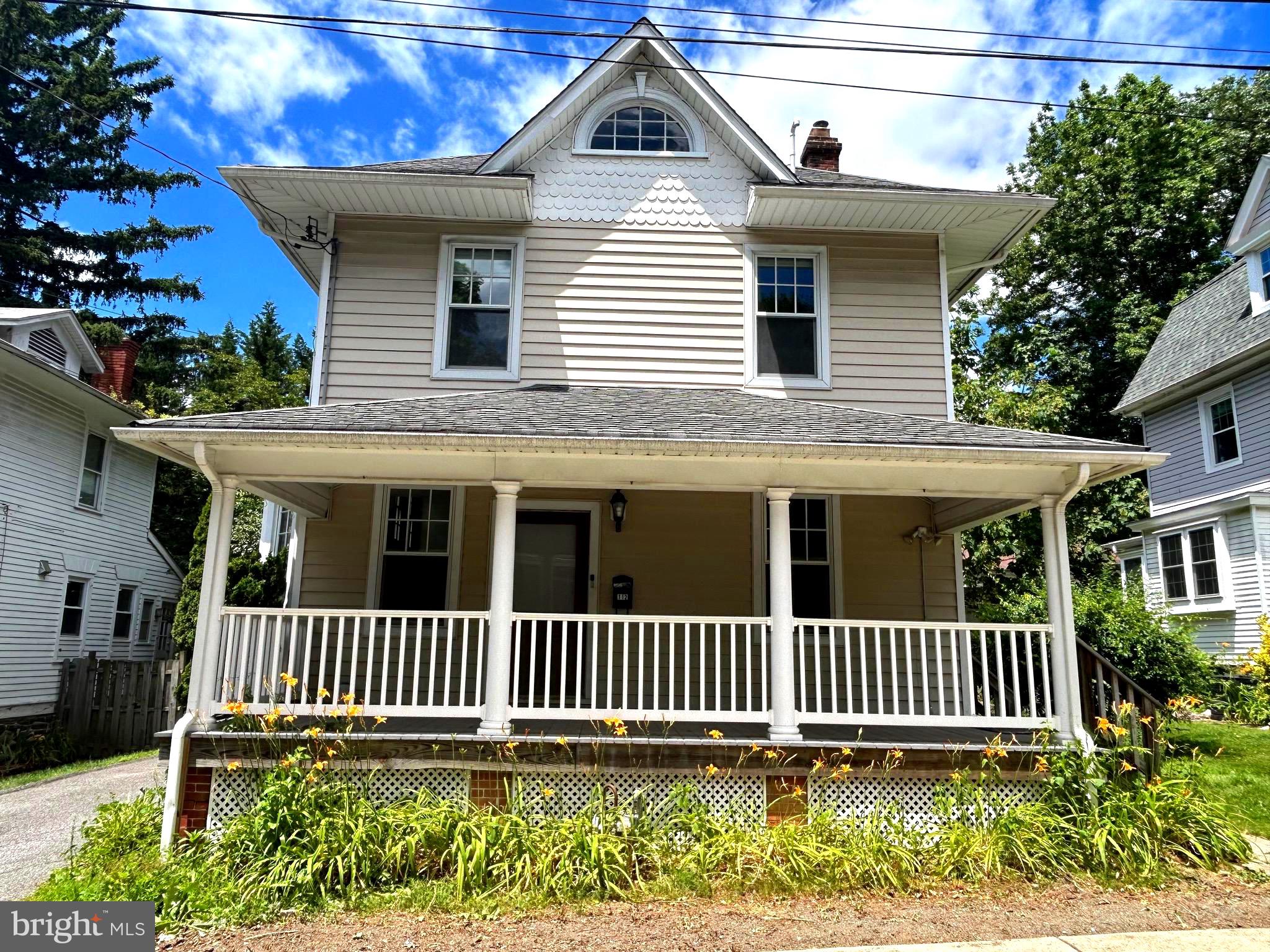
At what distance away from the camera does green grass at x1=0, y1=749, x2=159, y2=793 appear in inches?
394

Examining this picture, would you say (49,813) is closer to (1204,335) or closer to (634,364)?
(634,364)

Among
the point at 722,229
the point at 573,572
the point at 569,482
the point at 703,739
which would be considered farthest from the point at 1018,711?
the point at 722,229

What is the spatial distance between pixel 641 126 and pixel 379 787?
7.72 meters

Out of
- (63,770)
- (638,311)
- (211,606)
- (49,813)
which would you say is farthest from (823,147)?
(63,770)

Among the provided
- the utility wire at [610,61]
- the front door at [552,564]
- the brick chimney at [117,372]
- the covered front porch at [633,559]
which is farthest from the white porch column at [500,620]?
the brick chimney at [117,372]

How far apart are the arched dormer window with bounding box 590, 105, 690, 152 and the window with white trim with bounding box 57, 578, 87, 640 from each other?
11.9 metres

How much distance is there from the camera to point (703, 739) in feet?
19.6

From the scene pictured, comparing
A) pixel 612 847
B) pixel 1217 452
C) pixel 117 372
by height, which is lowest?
pixel 612 847

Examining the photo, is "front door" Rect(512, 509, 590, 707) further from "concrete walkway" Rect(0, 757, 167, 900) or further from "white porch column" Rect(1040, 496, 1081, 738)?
"white porch column" Rect(1040, 496, 1081, 738)

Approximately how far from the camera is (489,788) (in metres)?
5.94

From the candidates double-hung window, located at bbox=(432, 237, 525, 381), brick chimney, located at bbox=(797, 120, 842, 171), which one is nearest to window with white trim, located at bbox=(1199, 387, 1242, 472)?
brick chimney, located at bbox=(797, 120, 842, 171)

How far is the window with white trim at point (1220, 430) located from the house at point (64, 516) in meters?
21.0

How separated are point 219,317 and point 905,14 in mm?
30066

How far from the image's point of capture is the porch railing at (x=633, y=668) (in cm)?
613
